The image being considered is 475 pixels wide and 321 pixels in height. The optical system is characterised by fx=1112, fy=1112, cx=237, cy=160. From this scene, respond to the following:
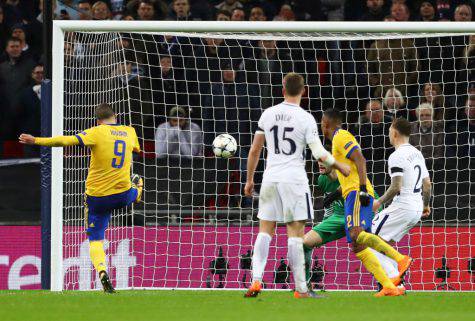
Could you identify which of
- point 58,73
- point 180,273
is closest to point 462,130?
point 180,273

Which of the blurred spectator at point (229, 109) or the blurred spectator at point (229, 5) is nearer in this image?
the blurred spectator at point (229, 109)

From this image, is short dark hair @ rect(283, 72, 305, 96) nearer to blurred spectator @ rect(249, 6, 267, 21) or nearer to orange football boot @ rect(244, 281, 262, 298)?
orange football boot @ rect(244, 281, 262, 298)

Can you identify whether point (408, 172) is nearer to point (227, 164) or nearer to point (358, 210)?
point (358, 210)

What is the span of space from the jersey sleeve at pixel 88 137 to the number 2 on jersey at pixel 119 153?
0.86 feet

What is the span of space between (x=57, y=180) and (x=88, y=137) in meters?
0.98

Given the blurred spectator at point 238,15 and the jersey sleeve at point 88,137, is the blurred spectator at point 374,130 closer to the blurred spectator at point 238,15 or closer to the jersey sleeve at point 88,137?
the blurred spectator at point 238,15

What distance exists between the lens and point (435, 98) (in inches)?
557

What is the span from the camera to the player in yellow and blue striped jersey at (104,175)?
38.2 ft

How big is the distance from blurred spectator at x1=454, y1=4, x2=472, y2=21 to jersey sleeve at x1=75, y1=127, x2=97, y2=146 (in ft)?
21.3

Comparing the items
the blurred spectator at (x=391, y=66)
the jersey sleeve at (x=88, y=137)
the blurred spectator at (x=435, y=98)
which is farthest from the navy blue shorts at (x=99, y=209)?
the blurred spectator at (x=435, y=98)

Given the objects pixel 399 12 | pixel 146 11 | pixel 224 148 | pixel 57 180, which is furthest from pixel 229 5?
pixel 57 180

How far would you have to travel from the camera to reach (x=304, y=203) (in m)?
9.99

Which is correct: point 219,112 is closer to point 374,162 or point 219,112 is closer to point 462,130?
point 374,162

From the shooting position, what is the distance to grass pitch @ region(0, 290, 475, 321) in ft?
27.5
